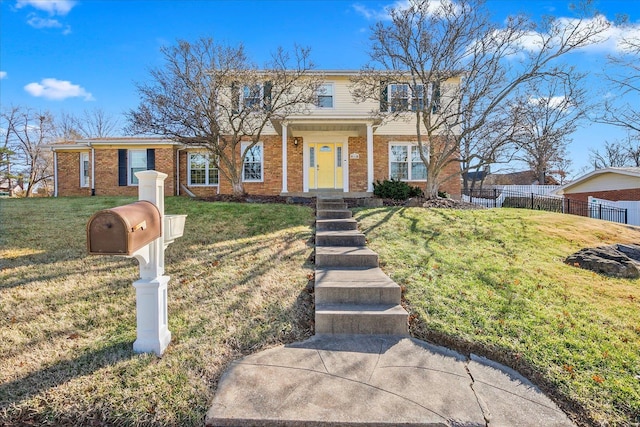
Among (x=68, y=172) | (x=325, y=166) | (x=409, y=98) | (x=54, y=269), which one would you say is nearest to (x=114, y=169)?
(x=68, y=172)

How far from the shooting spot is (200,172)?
53.1 ft

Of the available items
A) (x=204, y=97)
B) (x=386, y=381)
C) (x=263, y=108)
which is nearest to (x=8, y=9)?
(x=204, y=97)

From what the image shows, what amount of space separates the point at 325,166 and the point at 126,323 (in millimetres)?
10985

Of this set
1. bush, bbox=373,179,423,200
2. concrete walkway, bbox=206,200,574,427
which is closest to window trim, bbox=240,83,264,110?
bush, bbox=373,179,423,200

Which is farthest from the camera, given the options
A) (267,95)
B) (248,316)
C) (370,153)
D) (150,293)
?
(370,153)

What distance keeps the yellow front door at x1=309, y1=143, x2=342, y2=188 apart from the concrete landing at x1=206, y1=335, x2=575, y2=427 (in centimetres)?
1077

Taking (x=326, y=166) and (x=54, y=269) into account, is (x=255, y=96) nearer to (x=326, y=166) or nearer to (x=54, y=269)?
(x=326, y=166)

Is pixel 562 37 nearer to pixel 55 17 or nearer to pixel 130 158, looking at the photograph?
pixel 55 17

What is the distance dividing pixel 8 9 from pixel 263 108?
6.78 metres

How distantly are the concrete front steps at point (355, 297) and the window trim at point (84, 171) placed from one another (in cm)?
1759

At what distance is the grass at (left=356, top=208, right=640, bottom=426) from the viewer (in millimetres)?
2637

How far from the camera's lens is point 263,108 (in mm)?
11008

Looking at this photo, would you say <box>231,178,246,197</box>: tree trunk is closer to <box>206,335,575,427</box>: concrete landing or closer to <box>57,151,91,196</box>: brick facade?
<box>206,335,575,427</box>: concrete landing

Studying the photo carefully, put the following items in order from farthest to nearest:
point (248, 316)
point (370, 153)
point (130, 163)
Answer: point (130, 163) < point (370, 153) < point (248, 316)
